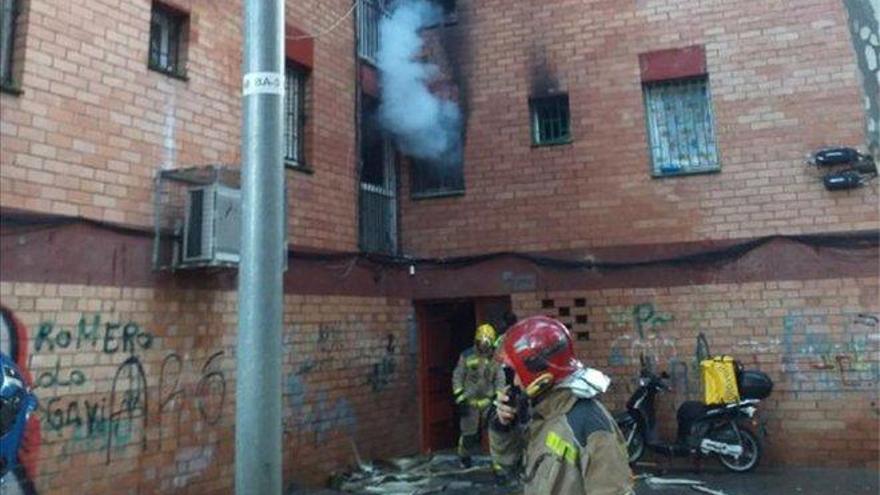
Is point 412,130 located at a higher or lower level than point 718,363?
higher

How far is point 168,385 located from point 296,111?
381 centimetres

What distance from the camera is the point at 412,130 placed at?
11.0 metres

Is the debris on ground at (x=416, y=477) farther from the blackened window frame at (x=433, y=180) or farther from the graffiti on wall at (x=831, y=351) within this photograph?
the graffiti on wall at (x=831, y=351)

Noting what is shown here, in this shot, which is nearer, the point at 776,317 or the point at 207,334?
the point at 207,334

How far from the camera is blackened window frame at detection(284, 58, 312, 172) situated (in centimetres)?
887

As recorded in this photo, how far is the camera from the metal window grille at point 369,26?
1038cm

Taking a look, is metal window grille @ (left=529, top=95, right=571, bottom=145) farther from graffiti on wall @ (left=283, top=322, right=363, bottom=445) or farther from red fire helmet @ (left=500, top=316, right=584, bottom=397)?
red fire helmet @ (left=500, top=316, right=584, bottom=397)

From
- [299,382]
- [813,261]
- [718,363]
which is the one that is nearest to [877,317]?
[813,261]

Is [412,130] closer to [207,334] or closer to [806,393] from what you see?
[207,334]

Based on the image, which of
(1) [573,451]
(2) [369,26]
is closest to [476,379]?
(2) [369,26]

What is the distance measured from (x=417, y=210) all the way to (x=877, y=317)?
616cm

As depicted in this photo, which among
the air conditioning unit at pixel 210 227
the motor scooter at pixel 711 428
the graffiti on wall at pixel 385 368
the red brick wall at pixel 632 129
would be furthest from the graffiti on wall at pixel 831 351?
the air conditioning unit at pixel 210 227

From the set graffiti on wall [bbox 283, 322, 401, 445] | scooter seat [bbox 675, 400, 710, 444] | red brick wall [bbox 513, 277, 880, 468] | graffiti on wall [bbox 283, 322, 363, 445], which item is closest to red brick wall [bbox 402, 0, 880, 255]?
red brick wall [bbox 513, 277, 880, 468]

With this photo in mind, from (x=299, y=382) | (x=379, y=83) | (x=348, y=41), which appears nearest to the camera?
(x=299, y=382)
